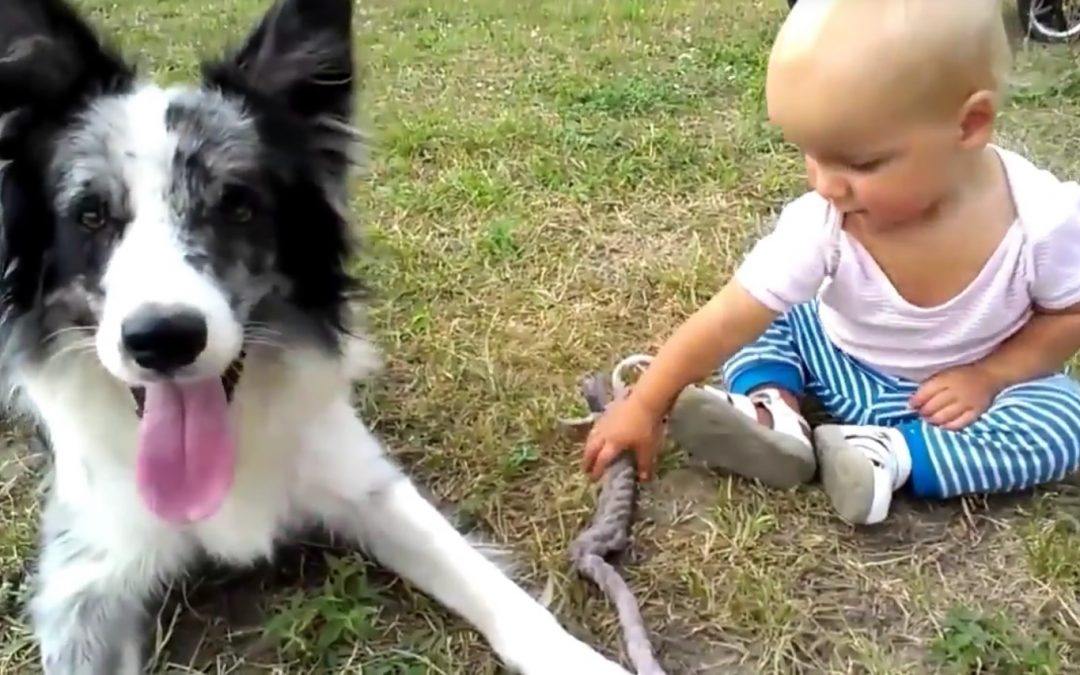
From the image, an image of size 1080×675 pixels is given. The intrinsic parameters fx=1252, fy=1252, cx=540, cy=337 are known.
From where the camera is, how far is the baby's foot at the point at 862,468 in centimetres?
239

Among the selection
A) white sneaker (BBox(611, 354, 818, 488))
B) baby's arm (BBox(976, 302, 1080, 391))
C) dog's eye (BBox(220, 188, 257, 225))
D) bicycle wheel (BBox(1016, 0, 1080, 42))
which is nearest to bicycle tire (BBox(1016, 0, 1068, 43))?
bicycle wheel (BBox(1016, 0, 1080, 42))

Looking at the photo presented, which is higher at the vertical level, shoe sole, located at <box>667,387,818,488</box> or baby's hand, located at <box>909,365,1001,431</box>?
baby's hand, located at <box>909,365,1001,431</box>

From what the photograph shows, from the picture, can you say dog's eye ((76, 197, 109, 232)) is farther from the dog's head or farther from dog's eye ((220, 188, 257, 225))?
dog's eye ((220, 188, 257, 225))

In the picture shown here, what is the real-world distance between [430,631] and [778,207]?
2.11 metres

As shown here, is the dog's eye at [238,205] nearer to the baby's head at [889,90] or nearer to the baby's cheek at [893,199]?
the baby's head at [889,90]

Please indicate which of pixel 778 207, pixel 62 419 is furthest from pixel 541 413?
pixel 778 207

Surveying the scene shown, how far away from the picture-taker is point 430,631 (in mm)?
2258

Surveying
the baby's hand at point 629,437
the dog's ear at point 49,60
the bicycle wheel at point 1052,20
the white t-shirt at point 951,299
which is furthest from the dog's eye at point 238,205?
the bicycle wheel at point 1052,20

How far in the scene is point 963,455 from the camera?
2.44 metres

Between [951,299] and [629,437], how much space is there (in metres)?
0.70

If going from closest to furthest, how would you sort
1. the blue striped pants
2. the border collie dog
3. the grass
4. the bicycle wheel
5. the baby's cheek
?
the border collie dog
the grass
the baby's cheek
the blue striped pants
the bicycle wheel

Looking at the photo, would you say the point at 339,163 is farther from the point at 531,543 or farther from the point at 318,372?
the point at 531,543

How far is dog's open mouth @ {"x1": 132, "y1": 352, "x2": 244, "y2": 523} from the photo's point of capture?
219cm

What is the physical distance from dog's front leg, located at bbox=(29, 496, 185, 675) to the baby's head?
4.71 ft
